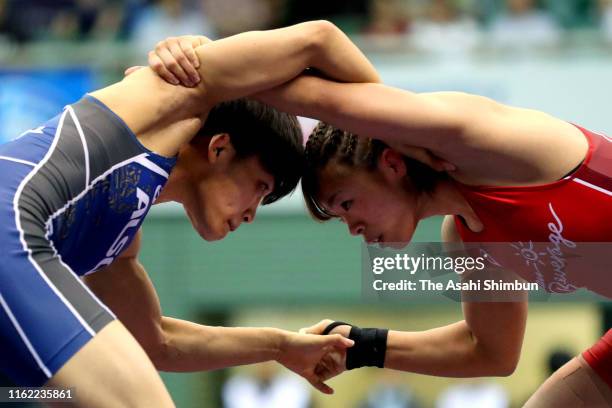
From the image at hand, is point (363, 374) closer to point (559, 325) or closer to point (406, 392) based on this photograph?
point (406, 392)

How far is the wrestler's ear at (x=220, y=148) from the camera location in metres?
3.90

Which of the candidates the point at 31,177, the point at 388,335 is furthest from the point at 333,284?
the point at 31,177

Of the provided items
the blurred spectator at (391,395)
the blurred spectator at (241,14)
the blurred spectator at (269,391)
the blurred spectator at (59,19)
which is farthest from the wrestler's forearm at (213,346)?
the blurred spectator at (59,19)

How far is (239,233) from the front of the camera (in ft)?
30.6

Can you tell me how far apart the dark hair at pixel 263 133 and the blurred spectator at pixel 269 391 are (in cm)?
512

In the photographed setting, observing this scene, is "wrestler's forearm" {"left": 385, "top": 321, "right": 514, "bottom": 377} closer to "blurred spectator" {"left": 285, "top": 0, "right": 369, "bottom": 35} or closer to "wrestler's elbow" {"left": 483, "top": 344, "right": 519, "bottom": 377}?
"wrestler's elbow" {"left": 483, "top": 344, "right": 519, "bottom": 377}

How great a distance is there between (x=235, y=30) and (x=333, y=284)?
2.22m

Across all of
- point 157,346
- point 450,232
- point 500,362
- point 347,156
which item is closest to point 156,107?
point 347,156

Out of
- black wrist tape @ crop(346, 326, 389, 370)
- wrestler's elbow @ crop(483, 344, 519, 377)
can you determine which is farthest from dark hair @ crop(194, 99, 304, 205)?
wrestler's elbow @ crop(483, 344, 519, 377)

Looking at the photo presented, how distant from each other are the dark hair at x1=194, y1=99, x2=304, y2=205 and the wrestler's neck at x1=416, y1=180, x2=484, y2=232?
1.54 ft

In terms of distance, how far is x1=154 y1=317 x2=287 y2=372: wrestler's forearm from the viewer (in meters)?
4.45

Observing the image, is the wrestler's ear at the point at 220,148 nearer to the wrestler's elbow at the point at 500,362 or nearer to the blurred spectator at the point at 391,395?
the wrestler's elbow at the point at 500,362

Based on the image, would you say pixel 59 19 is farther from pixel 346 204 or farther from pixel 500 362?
pixel 500 362

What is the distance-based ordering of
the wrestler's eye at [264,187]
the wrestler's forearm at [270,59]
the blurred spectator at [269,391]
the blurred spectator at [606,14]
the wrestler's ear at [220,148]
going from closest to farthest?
the wrestler's forearm at [270,59] → the wrestler's ear at [220,148] → the wrestler's eye at [264,187] → the blurred spectator at [606,14] → the blurred spectator at [269,391]
